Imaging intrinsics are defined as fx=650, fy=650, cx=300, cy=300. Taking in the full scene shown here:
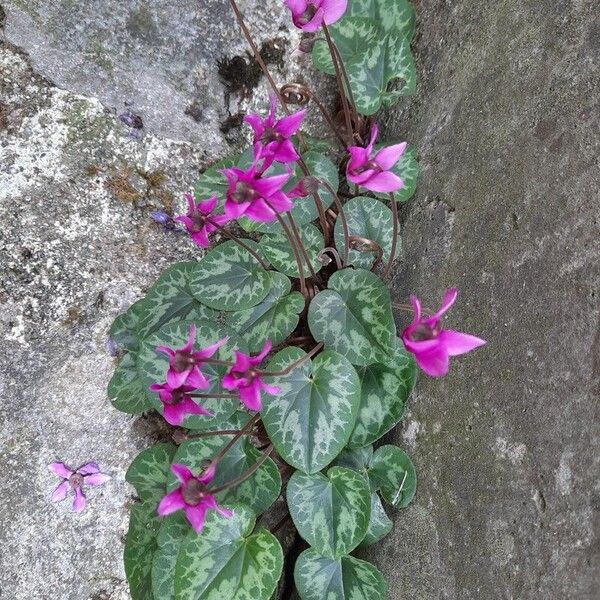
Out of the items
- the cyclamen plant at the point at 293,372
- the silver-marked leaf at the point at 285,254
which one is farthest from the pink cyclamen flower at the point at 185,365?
the silver-marked leaf at the point at 285,254

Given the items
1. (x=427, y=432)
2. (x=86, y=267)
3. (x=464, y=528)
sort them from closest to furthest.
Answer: (x=464, y=528) → (x=427, y=432) → (x=86, y=267)

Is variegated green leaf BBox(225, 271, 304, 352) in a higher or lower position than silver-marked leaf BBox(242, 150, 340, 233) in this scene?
lower

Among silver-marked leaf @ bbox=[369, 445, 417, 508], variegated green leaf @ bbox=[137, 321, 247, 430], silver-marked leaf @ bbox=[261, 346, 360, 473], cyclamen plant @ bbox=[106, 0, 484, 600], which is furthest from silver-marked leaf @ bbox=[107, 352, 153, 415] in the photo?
silver-marked leaf @ bbox=[369, 445, 417, 508]

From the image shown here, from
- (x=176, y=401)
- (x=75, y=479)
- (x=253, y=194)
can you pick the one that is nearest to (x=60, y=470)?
(x=75, y=479)

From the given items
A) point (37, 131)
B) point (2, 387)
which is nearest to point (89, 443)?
point (2, 387)

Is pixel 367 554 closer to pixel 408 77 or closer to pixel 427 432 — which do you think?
pixel 427 432

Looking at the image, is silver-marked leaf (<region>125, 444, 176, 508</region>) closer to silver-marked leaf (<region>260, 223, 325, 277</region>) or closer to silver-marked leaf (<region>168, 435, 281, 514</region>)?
silver-marked leaf (<region>168, 435, 281, 514</region>)

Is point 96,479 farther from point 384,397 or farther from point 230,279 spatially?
point 384,397
